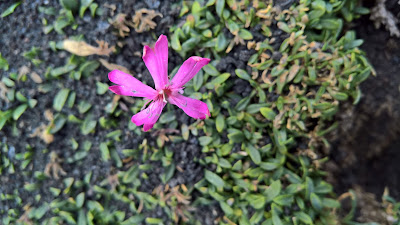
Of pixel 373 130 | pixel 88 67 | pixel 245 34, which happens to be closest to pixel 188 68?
pixel 245 34

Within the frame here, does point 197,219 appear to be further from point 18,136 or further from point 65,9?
point 65,9

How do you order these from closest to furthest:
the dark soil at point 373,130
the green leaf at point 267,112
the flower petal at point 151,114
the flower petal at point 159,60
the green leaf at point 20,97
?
1. the flower petal at point 159,60
2. the flower petal at point 151,114
3. the green leaf at point 267,112
4. the green leaf at point 20,97
5. the dark soil at point 373,130

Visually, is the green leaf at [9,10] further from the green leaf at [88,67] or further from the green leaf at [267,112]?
the green leaf at [267,112]

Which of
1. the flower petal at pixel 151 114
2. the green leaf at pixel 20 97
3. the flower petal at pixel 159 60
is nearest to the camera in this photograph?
the flower petal at pixel 159 60

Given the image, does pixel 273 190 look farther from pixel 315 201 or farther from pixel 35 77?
pixel 35 77

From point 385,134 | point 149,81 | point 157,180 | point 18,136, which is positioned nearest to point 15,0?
point 18,136

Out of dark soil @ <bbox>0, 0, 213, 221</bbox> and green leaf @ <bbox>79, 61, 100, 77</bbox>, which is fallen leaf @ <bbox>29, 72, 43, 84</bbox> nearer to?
dark soil @ <bbox>0, 0, 213, 221</bbox>

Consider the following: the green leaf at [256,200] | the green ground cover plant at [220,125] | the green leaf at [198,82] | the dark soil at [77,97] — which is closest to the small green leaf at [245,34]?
the green ground cover plant at [220,125]
